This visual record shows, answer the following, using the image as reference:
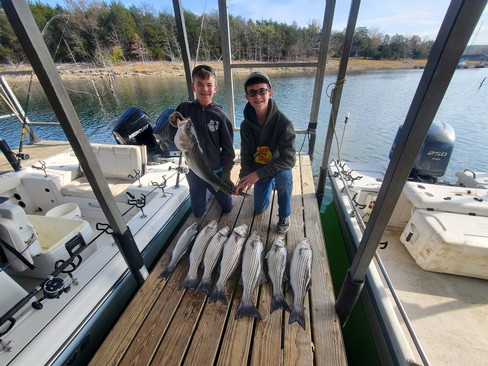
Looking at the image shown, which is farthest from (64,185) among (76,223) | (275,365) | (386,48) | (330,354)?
(386,48)

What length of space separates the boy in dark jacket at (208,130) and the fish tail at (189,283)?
100 centimetres

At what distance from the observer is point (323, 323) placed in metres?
1.63

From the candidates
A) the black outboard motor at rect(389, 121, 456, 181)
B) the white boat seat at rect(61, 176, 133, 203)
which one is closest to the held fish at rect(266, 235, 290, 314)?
the white boat seat at rect(61, 176, 133, 203)

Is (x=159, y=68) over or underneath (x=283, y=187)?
underneath

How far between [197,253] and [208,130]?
1.36m

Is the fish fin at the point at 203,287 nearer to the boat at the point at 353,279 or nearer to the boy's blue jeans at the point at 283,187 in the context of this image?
the boat at the point at 353,279

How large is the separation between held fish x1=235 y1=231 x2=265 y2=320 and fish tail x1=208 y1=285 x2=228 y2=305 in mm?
141

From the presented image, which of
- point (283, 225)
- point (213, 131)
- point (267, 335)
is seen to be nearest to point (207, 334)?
point (267, 335)

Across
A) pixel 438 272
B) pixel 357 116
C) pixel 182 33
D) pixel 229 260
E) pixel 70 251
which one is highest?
pixel 182 33

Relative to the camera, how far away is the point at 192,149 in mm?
2211

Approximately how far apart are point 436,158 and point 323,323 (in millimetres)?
3292

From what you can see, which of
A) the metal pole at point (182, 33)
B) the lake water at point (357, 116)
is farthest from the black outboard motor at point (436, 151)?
the metal pole at point (182, 33)

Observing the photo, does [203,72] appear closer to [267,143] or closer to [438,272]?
[267,143]

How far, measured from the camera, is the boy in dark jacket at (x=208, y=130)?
7.71ft
